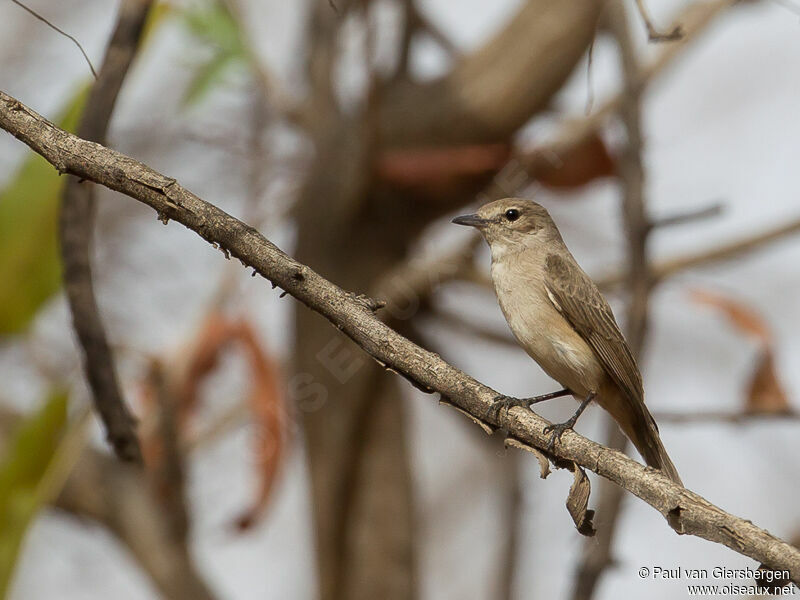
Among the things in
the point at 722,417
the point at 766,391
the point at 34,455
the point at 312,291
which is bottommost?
the point at 312,291

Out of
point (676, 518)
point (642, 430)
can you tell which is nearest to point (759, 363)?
point (642, 430)

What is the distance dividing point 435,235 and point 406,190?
0.63 metres

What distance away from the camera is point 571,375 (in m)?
2.71

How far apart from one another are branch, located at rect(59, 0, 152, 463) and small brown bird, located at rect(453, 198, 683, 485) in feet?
3.68

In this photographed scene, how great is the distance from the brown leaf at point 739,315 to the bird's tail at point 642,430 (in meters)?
1.01

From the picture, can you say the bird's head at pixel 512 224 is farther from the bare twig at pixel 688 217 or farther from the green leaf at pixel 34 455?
the green leaf at pixel 34 455

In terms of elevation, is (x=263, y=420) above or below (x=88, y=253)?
above

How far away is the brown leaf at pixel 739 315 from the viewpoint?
→ 3498mm

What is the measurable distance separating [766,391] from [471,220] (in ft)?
4.15

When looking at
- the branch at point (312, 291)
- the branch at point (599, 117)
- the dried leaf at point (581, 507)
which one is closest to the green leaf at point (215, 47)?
the branch at point (599, 117)

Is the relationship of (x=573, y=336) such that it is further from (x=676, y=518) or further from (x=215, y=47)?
(x=215, y=47)

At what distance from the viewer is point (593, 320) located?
2748 mm

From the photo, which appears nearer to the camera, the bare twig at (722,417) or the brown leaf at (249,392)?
the bare twig at (722,417)

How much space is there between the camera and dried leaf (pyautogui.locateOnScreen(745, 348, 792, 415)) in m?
3.19
